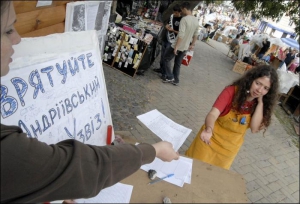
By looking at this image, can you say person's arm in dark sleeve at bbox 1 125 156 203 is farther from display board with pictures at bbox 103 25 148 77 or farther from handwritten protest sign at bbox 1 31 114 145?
display board with pictures at bbox 103 25 148 77

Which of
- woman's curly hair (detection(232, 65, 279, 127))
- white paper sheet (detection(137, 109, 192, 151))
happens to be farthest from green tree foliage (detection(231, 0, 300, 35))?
white paper sheet (detection(137, 109, 192, 151))

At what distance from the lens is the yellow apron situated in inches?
90.3

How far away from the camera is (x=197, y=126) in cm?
491

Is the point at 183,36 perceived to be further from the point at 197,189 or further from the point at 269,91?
the point at 197,189

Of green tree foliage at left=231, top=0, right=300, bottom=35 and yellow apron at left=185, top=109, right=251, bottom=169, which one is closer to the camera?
yellow apron at left=185, top=109, right=251, bottom=169

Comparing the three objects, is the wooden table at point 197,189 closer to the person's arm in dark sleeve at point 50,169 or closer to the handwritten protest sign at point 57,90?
the handwritten protest sign at point 57,90

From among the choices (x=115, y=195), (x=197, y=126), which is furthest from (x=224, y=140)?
(x=197, y=126)

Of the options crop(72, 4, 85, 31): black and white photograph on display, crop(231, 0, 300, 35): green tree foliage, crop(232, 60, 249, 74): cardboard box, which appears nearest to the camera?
crop(72, 4, 85, 31): black and white photograph on display

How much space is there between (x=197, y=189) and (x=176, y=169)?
17 cm

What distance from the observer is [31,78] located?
1.03 m

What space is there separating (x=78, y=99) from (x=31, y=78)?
0.96 feet

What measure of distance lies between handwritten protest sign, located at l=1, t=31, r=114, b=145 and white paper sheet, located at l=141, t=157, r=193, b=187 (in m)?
0.35

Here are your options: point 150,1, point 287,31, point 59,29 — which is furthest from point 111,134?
point 287,31

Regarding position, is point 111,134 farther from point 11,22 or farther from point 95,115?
point 11,22
